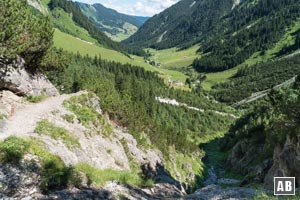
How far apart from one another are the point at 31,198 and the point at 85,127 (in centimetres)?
1656

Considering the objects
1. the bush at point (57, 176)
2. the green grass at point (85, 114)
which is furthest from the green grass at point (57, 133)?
the green grass at point (85, 114)

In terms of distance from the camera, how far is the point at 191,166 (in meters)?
99.9

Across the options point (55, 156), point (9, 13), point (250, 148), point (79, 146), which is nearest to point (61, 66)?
point (9, 13)

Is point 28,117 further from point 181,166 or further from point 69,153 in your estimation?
point 181,166

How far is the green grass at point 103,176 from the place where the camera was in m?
29.2

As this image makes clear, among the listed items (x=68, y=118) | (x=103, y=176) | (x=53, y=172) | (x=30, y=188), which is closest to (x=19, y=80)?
(x=68, y=118)

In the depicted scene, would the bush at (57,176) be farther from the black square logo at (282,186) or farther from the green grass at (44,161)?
the black square logo at (282,186)

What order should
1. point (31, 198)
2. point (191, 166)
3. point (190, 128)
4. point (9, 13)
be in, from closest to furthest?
point (31, 198) < point (9, 13) < point (191, 166) < point (190, 128)

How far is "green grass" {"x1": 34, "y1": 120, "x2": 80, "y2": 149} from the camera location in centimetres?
3150

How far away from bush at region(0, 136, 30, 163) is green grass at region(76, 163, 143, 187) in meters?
4.78

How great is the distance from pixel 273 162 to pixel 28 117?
3548 cm

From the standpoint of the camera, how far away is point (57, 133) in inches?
1273

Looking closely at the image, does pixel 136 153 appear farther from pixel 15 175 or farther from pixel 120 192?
pixel 15 175

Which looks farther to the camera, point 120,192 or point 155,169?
point 155,169
